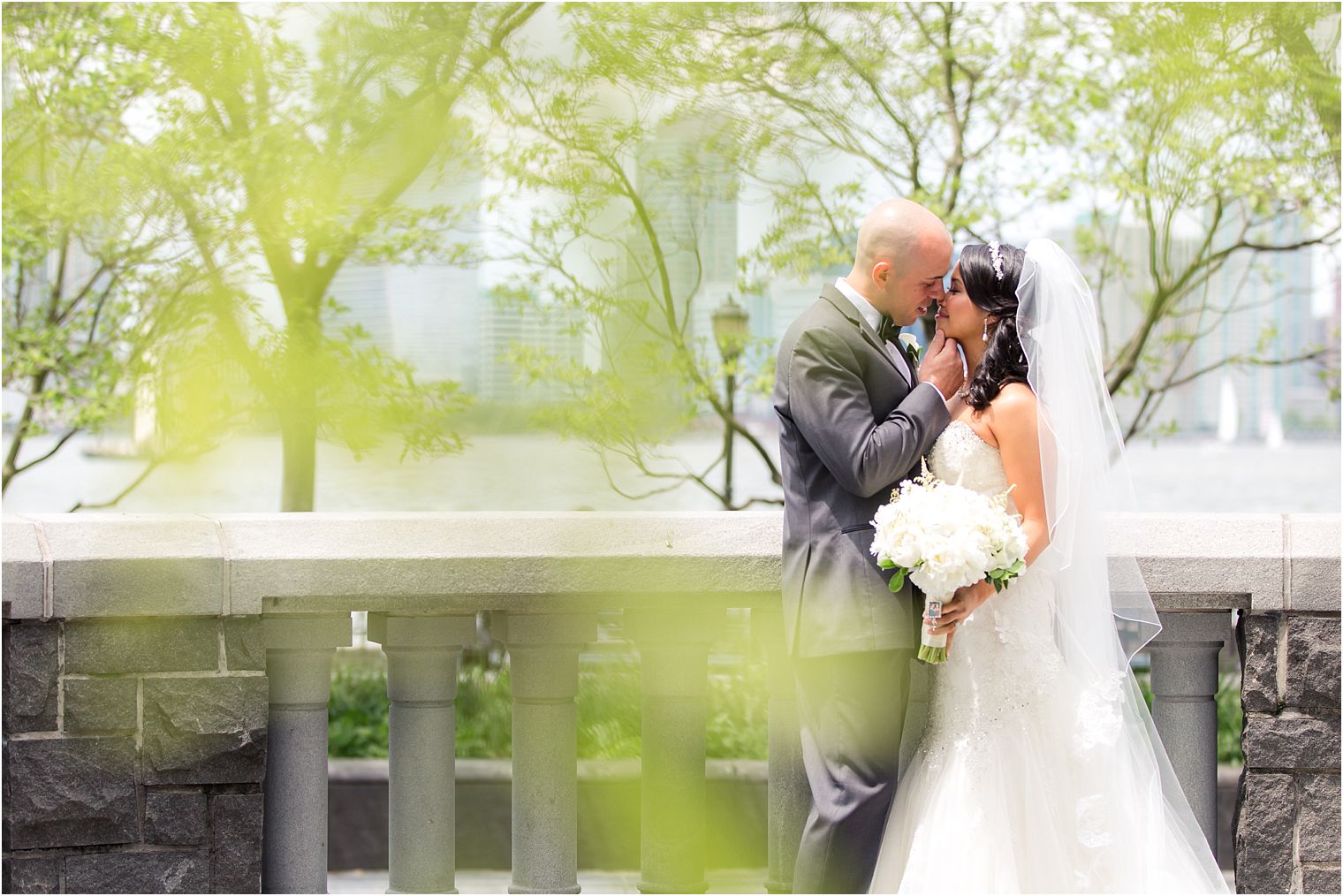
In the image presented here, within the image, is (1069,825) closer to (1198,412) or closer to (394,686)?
(394,686)

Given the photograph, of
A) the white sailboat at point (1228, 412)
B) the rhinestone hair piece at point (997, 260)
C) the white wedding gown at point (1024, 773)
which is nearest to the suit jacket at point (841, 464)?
the white wedding gown at point (1024, 773)

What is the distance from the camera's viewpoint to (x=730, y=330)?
6102 millimetres

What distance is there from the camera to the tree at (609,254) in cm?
96

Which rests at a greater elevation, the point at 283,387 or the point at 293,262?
the point at 293,262

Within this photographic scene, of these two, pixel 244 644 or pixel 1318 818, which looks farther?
pixel 1318 818

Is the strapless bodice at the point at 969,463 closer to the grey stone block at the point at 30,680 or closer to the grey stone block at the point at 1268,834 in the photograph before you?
the grey stone block at the point at 1268,834

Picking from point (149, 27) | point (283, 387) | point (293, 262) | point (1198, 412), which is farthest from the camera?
point (1198, 412)

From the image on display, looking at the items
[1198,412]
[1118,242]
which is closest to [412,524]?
[1118,242]

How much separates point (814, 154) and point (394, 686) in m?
2.11

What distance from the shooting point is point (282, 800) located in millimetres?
2939

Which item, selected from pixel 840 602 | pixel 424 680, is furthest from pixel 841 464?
pixel 424 680

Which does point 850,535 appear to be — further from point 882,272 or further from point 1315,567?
point 1315,567

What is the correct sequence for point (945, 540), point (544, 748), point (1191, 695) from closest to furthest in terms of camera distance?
point (945, 540), point (544, 748), point (1191, 695)

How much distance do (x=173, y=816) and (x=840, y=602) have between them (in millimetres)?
1645
